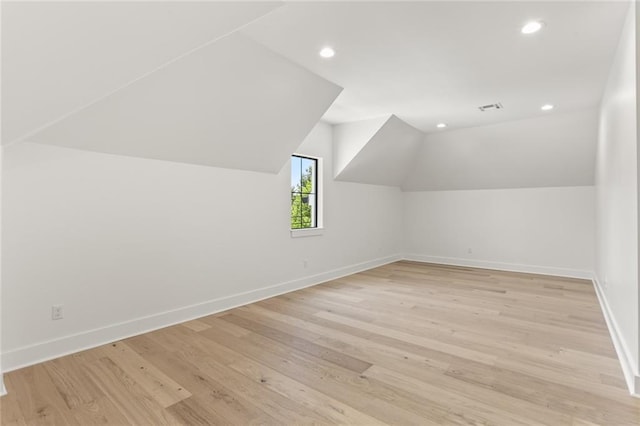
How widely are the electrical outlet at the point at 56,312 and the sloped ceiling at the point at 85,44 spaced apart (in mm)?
1299

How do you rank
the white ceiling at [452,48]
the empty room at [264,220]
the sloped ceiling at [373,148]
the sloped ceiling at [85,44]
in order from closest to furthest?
1. the sloped ceiling at [85,44]
2. the empty room at [264,220]
3. the white ceiling at [452,48]
4. the sloped ceiling at [373,148]

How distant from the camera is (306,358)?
8.07 ft

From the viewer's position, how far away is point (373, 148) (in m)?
5.12

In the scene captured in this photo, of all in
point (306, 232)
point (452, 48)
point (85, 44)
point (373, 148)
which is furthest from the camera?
point (373, 148)

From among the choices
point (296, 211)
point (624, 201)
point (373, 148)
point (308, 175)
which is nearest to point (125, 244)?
point (296, 211)

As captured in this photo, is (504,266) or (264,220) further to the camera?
(504,266)

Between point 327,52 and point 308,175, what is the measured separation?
8.18ft

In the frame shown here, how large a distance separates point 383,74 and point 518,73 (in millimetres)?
1328

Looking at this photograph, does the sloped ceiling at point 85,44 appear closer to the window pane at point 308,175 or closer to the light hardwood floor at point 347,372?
the light hardwood floor at point 347,372

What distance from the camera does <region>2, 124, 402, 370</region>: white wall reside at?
2381 millimetres

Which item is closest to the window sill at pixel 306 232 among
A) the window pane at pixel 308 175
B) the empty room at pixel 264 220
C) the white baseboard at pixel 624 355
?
the empty room at pixel 264 220

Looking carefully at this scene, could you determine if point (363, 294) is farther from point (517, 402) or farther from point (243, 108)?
point (243, 108)

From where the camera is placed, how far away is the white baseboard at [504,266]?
17.5 feet

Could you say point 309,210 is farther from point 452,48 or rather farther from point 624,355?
point 624,355
